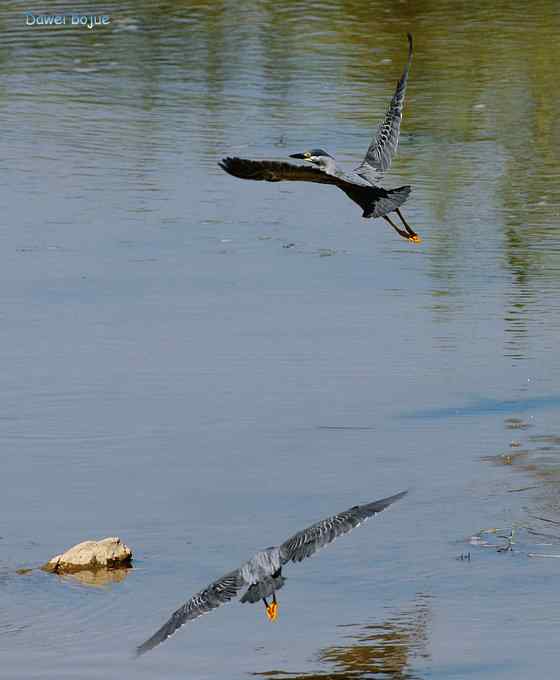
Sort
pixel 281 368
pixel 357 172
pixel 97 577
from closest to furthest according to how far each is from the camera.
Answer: pixel 97 577, pixel 357 172, pixel 281 368

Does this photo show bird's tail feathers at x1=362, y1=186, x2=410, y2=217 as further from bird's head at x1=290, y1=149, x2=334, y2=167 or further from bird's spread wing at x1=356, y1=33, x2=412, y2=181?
bird's spread wing at x1=356, y1=33, x2=412, y2=181

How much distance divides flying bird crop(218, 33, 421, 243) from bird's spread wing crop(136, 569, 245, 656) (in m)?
2.00

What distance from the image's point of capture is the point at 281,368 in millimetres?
10547

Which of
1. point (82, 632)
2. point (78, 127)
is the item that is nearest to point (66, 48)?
point (78, 127)

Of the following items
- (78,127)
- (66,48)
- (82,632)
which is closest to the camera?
(82,632)

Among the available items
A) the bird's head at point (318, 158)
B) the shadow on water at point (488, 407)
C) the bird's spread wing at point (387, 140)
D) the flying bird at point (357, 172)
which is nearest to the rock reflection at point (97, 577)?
the flying bird at point (357, 172)

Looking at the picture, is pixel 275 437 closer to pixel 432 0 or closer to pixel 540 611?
pixel 540 611

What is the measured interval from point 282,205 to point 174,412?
5.23 meters

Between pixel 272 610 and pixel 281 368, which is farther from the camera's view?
pixel 281 368

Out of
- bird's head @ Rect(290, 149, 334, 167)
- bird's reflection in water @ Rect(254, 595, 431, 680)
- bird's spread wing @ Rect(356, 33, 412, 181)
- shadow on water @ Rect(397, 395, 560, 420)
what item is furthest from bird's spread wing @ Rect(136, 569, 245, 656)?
bird's spread wing @ Rect(356, 33, 412, 181)

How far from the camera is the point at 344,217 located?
47.4 feet

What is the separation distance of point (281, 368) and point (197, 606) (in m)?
4.45

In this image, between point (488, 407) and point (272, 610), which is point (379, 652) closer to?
point (272, 610)

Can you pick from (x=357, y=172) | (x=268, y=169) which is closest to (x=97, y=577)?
(x=268, y=169)
